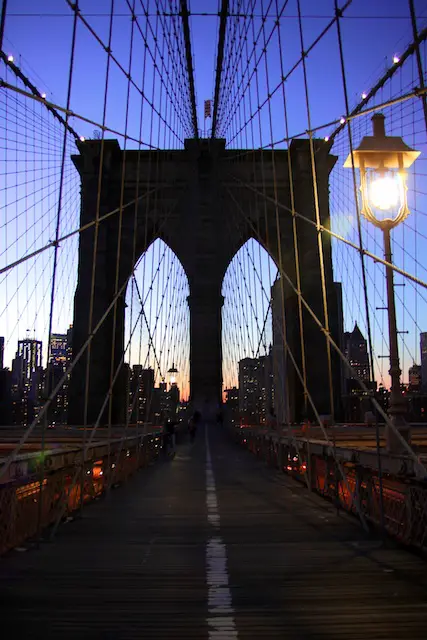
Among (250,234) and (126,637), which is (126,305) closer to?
(250,234)

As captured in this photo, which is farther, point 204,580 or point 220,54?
point 220,54

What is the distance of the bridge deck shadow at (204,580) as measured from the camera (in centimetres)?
214

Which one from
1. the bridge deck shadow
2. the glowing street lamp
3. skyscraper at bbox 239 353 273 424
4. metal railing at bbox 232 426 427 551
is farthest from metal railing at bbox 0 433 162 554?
skyscraper at bbox 239 353 273 424

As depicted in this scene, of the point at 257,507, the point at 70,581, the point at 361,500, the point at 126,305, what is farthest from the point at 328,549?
the point at 126,305

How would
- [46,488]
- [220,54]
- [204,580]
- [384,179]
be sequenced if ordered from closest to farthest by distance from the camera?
1. [204,580]
2. [46,488]
3. [384,179]
4. [220,54]

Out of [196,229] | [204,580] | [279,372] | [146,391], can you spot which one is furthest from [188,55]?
[204,580]

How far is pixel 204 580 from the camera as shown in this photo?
2756mm

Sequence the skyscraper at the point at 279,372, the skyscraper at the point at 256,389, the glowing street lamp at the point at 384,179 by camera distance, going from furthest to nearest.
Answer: the skyscraper at the point at 256,389 → the skyscraper at the point at 279,372 → the glowing street lamp at the point at 384,179

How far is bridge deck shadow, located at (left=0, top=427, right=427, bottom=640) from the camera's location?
214 centimetres

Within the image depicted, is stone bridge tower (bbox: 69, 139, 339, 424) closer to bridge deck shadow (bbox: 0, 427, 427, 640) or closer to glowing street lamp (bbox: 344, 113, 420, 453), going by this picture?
glowing street lamp (bbox: 344, 113, 420, 453)

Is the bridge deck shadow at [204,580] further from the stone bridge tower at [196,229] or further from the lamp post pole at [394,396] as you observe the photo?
the stone bridge tower at [196,229]

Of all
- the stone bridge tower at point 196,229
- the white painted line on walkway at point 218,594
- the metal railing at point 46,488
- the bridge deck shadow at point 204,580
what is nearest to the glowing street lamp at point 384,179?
the bridge deck shadow at point 204,580

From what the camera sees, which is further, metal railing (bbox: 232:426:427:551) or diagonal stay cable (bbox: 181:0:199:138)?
diagonal stay cable (bbox: 181:0:199:138)

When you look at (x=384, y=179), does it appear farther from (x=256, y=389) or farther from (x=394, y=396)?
(x=256, y=389)
